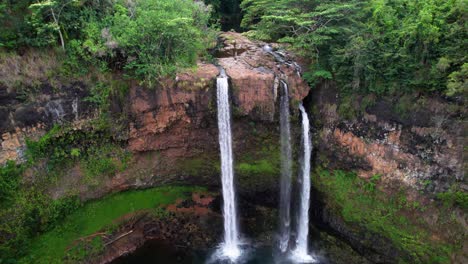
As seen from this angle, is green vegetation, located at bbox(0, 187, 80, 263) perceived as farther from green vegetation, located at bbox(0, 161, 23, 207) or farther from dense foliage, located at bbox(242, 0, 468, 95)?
dense foliage, located at bbox(242, 0, 468, 95)

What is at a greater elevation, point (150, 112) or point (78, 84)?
point (78, 84)

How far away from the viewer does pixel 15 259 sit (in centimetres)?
1348

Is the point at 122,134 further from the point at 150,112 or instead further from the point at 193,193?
the point at 193,193

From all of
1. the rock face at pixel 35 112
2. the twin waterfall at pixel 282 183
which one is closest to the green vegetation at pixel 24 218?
the rock face at pixel 35 112

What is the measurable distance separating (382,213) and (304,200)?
3.80 metres

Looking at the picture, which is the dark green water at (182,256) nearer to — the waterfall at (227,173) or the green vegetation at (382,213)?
the waterfall at (227,173)

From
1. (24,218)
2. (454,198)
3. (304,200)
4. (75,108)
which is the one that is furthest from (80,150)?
(454,198)

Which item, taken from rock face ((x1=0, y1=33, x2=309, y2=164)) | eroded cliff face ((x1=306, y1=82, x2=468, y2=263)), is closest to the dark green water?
eroded cliff face ((x1=306, y1=82, x2=468, y2=263))

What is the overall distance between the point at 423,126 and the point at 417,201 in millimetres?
3275

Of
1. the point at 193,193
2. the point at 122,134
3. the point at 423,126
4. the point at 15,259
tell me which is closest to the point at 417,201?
the point at 423,126

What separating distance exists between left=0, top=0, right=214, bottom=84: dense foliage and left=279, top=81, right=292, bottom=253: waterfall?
5.68m

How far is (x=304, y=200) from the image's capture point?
667 inches

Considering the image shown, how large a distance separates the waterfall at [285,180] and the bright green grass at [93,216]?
467 centimetres

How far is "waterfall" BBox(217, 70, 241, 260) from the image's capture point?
51.6 feet
